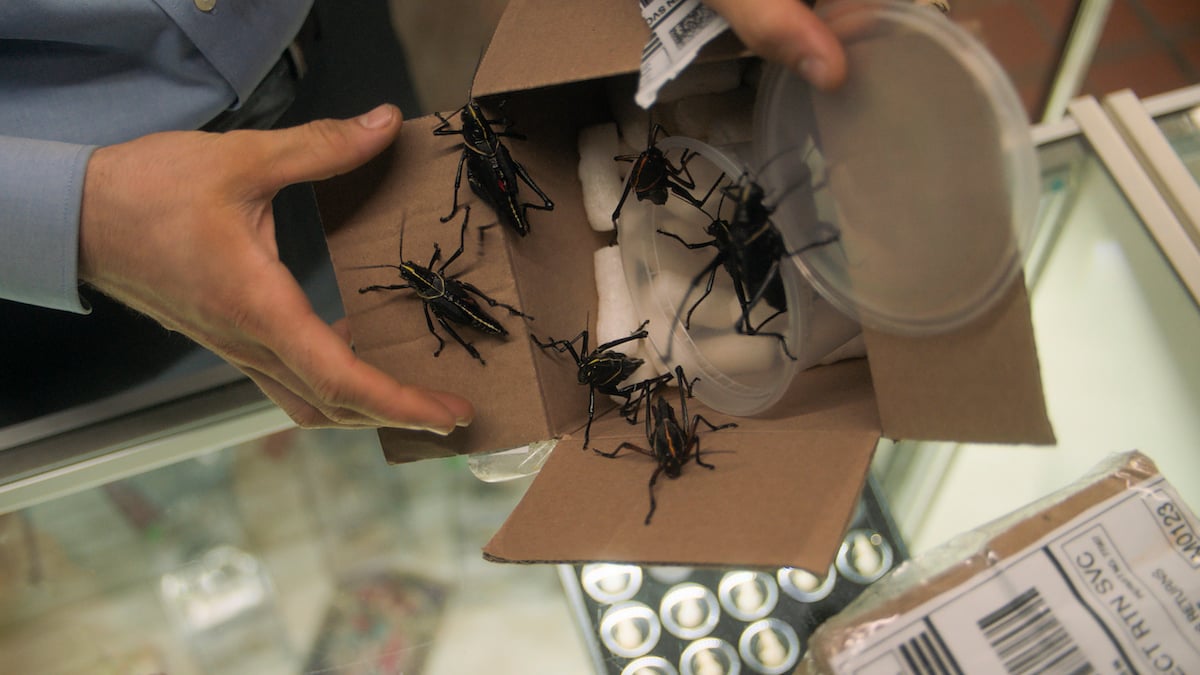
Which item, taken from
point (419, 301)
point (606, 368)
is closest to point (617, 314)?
point (606, 368)

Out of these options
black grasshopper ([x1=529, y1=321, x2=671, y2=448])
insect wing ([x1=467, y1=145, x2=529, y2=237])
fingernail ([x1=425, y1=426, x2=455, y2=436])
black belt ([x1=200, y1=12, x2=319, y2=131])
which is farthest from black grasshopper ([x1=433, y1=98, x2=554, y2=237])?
black belt ([x1=200, y1=12, x2=319, y2=131])

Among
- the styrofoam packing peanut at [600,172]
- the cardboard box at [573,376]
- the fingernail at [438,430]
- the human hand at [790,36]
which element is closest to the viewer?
the human hand at [790,36]

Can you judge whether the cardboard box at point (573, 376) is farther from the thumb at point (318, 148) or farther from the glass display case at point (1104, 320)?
A: the glass display case at point (1104, 320)

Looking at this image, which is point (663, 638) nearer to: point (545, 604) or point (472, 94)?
point (545, 604)

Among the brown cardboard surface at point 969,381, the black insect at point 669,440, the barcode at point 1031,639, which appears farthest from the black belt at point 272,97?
the barcode at point 1031,639

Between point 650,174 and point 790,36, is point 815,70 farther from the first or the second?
point 650,174
